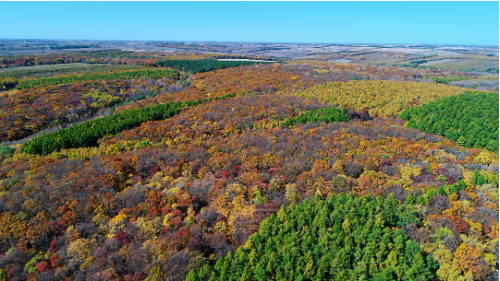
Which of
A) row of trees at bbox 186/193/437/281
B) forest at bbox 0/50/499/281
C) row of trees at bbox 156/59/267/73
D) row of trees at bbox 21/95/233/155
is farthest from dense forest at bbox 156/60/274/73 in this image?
row of trees at bbox 186/193/437/281

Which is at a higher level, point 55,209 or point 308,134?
point 308,134

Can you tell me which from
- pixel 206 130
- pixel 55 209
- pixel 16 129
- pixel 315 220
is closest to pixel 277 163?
pixel 315 220

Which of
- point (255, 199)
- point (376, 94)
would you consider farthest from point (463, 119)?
point (255, 199)

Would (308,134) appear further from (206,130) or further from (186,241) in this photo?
(186,241)

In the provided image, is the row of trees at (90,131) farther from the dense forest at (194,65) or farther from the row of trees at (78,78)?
the dense forest at (194,65)

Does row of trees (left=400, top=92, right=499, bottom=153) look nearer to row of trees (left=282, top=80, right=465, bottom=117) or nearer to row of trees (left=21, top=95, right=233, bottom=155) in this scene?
row of trees (left=282, top=80, right=465, bottom=117)
